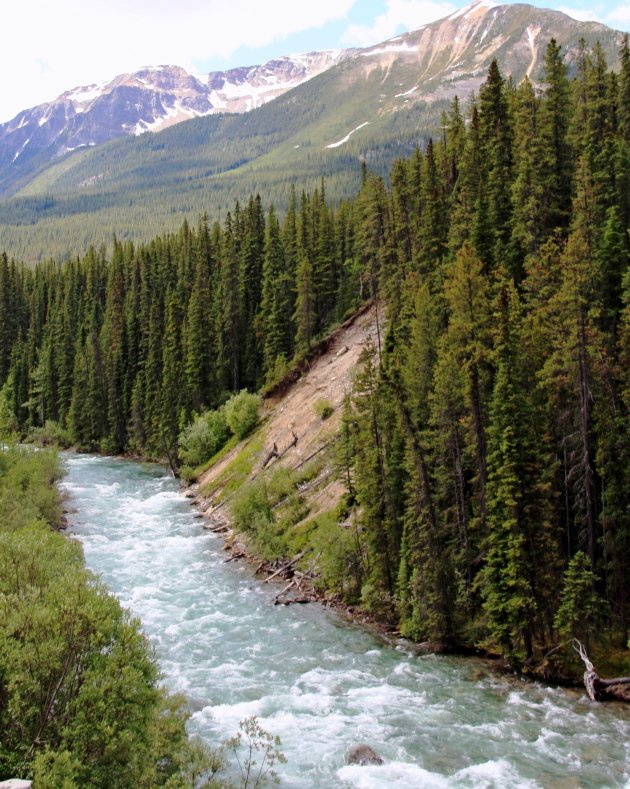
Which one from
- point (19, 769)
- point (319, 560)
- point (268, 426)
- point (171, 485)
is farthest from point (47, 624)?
point (171, 485)

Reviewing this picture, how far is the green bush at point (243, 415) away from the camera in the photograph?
77.8 metres

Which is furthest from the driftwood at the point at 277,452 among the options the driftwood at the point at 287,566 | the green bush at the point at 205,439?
the driftwood at the point at 287,566

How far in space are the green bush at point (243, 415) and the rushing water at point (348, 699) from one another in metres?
30.0

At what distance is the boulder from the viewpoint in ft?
84.3

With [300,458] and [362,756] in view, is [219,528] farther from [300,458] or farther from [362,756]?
[362,756]

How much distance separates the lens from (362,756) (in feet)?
84.9

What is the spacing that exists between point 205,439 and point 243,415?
6035mm

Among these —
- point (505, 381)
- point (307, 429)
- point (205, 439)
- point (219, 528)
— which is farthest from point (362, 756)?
point (205, 439)

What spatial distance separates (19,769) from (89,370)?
108m

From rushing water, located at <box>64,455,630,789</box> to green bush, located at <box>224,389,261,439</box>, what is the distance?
Result: 98.3 ft

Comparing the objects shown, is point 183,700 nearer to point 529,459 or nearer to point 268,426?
point 529,459

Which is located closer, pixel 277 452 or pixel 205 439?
pixel 277 452

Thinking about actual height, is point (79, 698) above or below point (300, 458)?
above

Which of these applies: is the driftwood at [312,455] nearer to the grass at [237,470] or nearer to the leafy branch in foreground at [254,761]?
the grass at [237,470]
